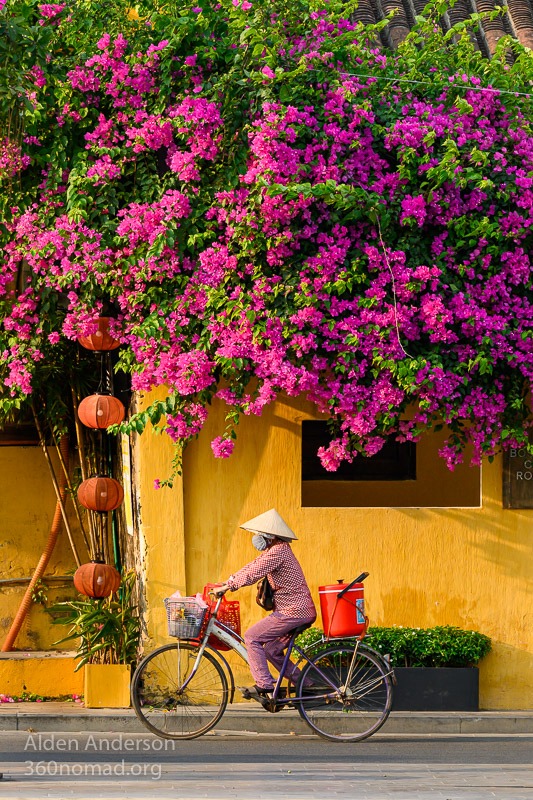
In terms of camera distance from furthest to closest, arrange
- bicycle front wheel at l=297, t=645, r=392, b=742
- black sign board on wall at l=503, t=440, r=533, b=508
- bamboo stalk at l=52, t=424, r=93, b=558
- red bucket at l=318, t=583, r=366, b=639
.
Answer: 1. bamboo stalk at l=52, t=424, r=93, b=558
2. black sign board on wall at l=503, t=440, r=533, b=508
3. red bucket at l=318, t=583, r=366, b=639
4. bicycle front wheel at l=297, t=645, r=392, b=742

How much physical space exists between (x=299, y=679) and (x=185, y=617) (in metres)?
1.05

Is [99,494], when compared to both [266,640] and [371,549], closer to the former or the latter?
[266,640]

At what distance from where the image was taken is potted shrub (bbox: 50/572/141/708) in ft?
37.8

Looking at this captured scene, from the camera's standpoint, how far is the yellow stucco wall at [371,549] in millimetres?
11961

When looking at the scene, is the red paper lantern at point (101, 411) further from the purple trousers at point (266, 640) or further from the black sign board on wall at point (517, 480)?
the black sign board on wall at point (517, 480)

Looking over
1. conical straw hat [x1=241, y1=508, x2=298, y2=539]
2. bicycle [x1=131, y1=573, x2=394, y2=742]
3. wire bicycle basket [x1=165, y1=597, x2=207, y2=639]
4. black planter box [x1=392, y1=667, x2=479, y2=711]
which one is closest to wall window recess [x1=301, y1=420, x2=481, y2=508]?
black planter box [x1=392, y1=667, x2=479, y2=711]

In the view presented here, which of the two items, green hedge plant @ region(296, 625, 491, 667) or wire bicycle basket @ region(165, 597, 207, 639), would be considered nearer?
wire bicycle basket @ region(165, 597, 207, 639)

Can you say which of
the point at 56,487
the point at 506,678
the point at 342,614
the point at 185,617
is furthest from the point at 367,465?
the point at 185,617

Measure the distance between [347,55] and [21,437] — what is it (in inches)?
214

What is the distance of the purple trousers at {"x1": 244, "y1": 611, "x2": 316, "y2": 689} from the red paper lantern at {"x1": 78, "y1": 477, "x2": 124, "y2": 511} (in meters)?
2.23

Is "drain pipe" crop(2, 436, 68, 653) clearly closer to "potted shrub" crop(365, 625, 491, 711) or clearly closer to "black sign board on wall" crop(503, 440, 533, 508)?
"potted shrub" crop(365, 625, 491, 711)

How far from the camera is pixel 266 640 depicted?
404 inches

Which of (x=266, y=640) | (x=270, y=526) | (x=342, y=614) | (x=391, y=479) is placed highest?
(x=391, y=479)

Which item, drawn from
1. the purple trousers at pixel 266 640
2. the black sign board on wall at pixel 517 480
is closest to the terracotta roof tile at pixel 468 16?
the black sign board on wall at pixel 517 480
